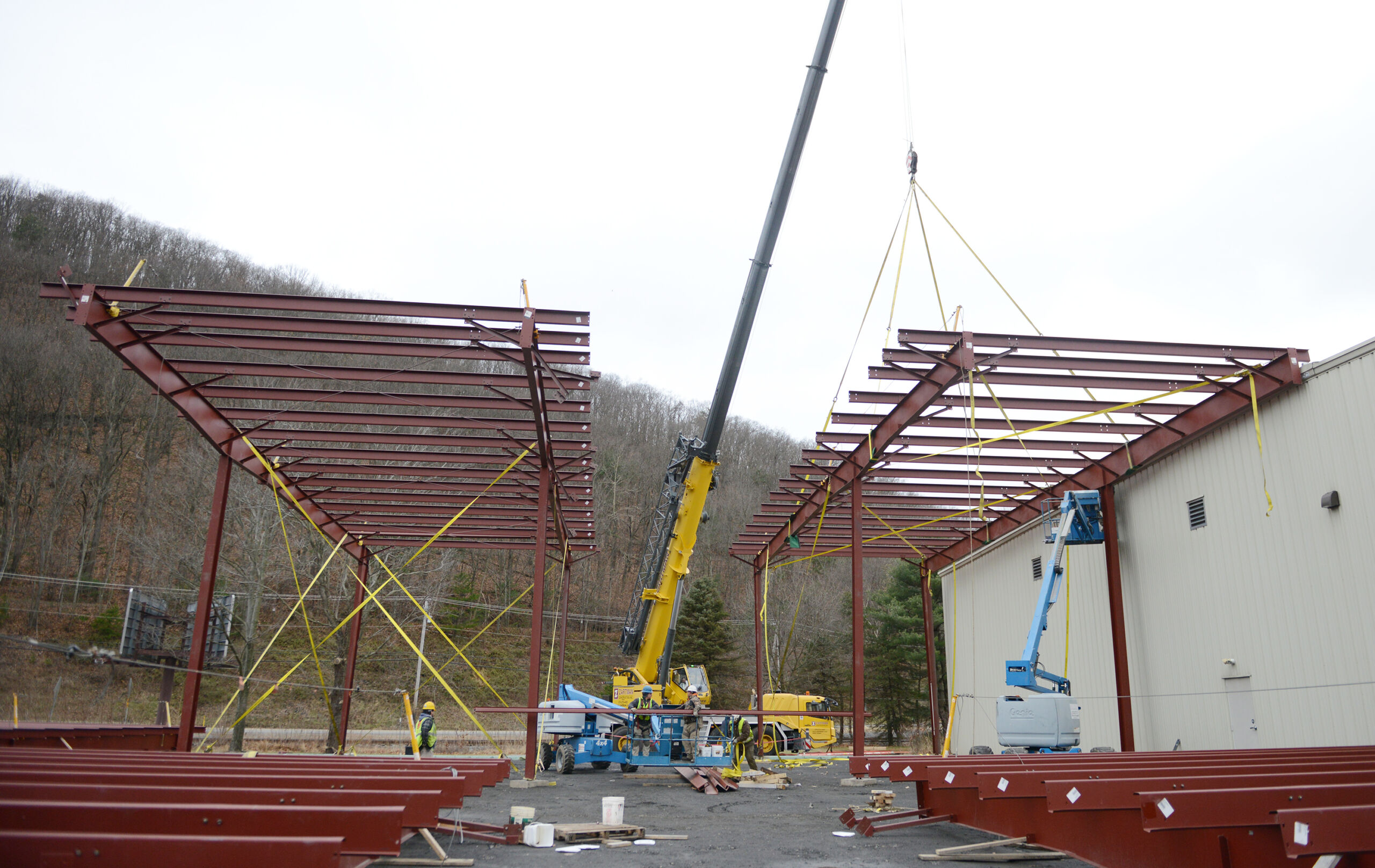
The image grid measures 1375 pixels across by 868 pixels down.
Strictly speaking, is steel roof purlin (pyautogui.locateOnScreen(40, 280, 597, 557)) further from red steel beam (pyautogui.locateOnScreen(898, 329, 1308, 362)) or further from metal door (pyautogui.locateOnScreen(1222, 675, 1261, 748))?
metal door (pyautogui.locateOnScreen(1222, 675, 1261, 748))

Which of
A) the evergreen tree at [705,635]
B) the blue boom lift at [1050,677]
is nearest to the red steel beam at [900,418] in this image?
the blue boom lift at [1050,677]

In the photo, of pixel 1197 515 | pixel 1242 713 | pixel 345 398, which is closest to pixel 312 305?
pixel 345 398

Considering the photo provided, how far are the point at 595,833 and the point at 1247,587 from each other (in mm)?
11813

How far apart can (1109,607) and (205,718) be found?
32327 millimetres

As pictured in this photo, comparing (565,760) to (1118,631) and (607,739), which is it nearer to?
(607,739)

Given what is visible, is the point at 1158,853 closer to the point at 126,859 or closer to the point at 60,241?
the point at 126,859

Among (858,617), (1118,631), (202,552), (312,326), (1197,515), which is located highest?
(312,326)

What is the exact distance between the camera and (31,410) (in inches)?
1714

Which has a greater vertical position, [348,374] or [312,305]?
[312,305]

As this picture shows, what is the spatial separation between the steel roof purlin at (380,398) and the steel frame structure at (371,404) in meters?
0.04

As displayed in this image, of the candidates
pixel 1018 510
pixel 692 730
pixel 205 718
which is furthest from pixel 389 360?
pixel 1018 510

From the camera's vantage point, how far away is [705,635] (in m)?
44.9

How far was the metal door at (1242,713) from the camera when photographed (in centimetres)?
1405

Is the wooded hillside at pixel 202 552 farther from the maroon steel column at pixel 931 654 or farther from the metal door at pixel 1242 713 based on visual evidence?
the metal door at pixel 1242 713
